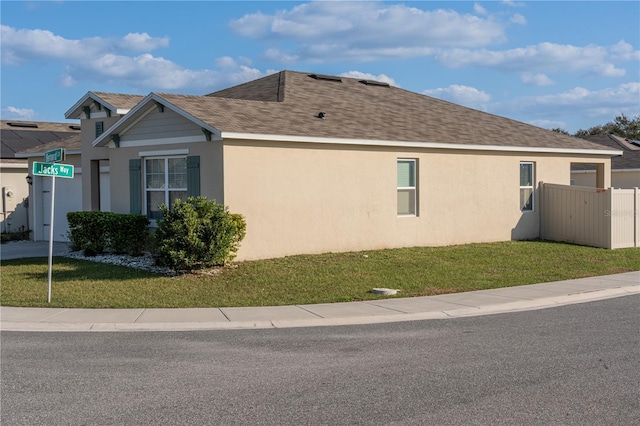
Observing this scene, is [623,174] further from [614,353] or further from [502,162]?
[614,353]

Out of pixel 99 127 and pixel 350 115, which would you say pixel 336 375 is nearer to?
pixel 350 115

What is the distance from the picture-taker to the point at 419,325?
10516mm

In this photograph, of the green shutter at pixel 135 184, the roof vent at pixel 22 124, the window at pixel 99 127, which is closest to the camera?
the green shutter at pixel 135 184

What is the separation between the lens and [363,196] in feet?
60.6

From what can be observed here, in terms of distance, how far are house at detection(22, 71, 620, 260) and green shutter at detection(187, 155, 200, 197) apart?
3cm

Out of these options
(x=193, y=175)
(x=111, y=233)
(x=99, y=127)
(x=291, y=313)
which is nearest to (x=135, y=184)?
(x=111, y=233)

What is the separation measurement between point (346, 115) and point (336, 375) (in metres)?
13.6

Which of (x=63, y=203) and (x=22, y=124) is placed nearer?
(x=63, y=203)

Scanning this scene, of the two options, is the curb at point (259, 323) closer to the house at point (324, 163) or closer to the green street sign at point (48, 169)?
the green street sign at point (48, 169)

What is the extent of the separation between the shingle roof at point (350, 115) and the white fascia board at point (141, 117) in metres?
0.15

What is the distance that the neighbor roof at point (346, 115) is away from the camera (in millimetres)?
17156

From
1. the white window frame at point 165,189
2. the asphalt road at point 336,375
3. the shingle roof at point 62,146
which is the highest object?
the shingle roof at point 62,146

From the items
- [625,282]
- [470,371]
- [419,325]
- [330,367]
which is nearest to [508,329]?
[419,325]

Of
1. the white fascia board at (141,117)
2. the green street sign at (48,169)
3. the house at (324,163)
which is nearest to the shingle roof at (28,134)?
the house at (324,163)
